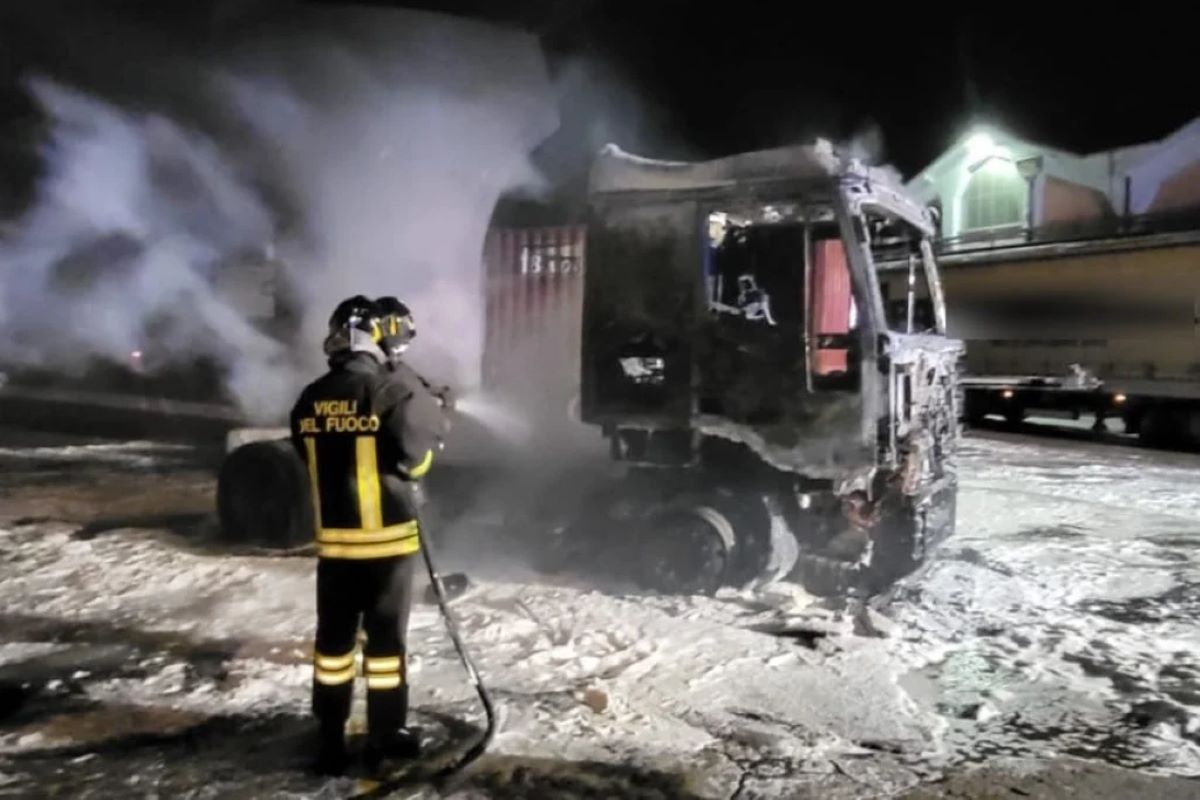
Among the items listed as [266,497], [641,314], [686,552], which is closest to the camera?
[686,552]

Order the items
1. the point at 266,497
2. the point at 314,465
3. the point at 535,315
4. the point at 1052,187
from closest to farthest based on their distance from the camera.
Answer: the point at 314,465 < the point at 535,315 < the point at 266,497 < the point at 1052,187

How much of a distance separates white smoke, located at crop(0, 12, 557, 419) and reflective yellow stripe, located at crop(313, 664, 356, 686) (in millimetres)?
6243

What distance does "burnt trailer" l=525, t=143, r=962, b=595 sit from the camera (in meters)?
5.98

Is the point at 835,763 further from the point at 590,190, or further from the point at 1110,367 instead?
the point at 1110,367

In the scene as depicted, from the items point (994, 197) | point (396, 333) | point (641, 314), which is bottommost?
point (396, 333)

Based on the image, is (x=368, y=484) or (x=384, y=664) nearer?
(x=368, y=484)

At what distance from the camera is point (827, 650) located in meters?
5.42

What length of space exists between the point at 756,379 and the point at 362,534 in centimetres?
A: 292

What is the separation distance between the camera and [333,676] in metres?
3.98

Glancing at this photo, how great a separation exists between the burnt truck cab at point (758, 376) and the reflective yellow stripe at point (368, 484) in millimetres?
2754

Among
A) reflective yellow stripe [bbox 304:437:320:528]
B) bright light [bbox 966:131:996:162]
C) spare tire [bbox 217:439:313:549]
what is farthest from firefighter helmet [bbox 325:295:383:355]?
bright light [bbox 966:131:996:162]

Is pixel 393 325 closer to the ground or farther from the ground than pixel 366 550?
farther from the ground

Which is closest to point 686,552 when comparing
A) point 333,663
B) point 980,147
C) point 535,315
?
point 535,315

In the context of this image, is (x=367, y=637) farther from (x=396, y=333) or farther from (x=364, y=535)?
(x=396, y=333)
